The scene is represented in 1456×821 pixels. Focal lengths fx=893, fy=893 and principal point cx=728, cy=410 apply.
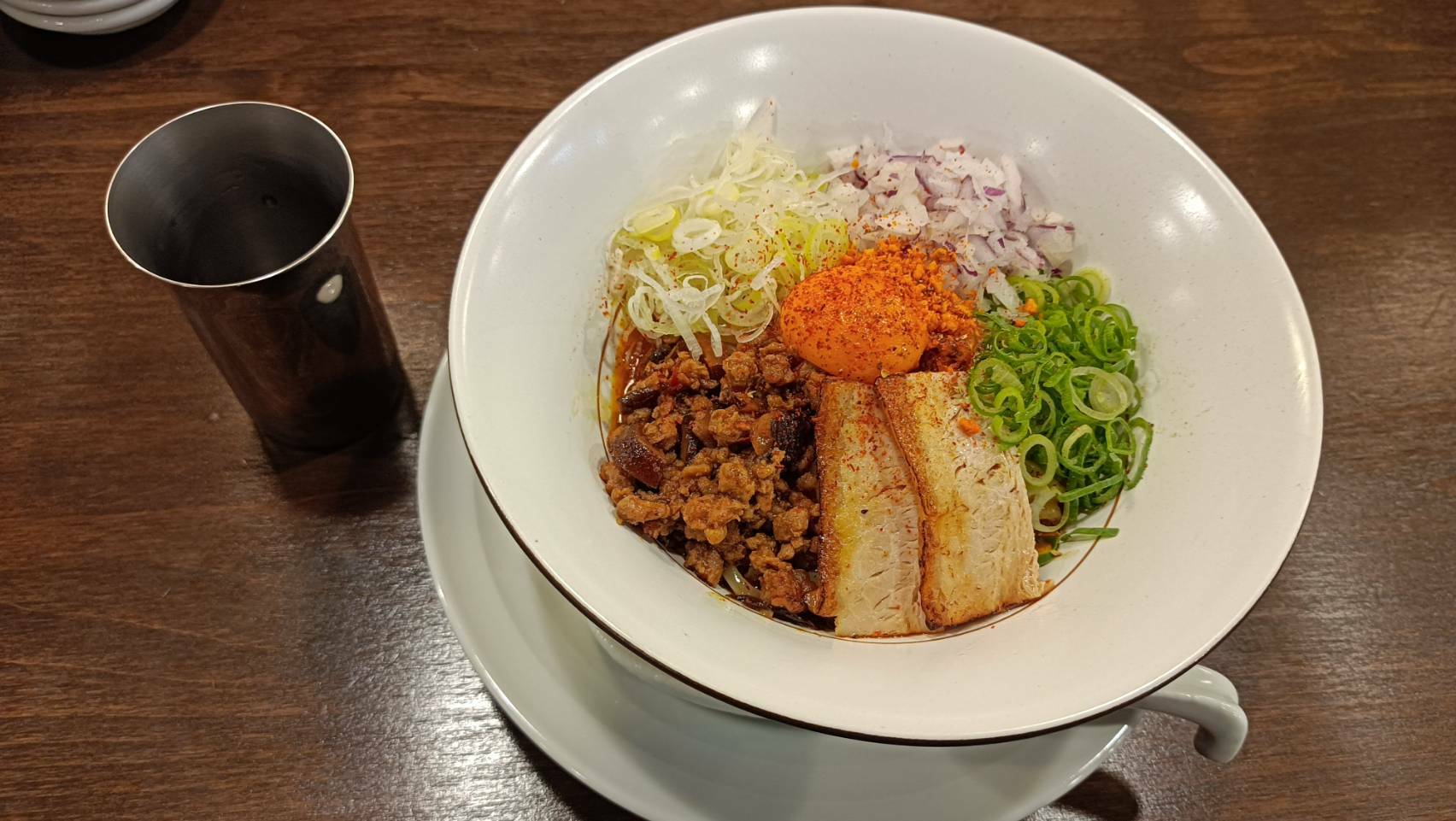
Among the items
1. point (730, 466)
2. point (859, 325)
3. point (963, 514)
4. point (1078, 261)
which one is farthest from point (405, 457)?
point (1078, 261)

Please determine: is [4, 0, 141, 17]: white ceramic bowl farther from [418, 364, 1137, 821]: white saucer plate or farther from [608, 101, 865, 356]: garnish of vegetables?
[418, 364, 1137, 821]: white saucer plate

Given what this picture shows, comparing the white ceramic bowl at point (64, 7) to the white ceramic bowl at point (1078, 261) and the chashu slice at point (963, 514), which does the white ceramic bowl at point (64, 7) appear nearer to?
the white ceramic bowl at point (1078, 261)

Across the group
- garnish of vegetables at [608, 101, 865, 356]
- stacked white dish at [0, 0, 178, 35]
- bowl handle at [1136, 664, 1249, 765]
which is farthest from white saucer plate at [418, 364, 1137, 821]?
stacked white dish at [0, 0, 178, 35]

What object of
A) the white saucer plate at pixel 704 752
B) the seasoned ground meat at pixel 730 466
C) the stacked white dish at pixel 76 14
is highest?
the stacked white dish at pixel 76 14

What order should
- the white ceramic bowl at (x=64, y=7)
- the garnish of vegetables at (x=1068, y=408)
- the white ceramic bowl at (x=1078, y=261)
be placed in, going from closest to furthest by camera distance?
the white ceramic bowl at (x=1078, y=261), the garnish of vegetables at (x=1068, y=408), the white ceramic bowl at (x=64, y=7)

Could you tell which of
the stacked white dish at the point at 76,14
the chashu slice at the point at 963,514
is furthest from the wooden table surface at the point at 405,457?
the chashu slice at the point at 963,514

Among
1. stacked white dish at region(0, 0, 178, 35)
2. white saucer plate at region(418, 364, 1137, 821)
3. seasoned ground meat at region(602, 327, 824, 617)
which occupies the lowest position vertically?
white saucer plate at region(418, 364, 1137, 821)

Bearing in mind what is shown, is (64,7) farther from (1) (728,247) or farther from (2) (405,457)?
(1) (728,247)
